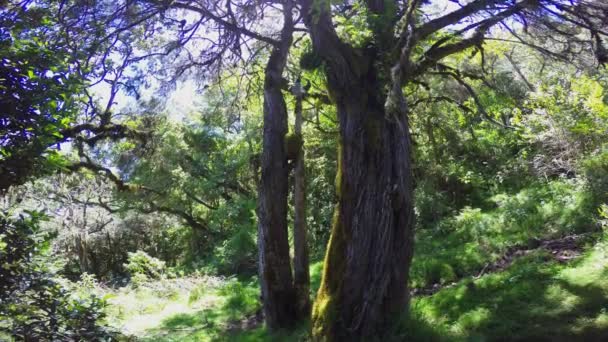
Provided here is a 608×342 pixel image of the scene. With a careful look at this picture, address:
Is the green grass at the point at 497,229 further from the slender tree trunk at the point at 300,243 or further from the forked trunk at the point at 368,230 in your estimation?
the forked trunk at the point at 368,230

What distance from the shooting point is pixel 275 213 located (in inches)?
302

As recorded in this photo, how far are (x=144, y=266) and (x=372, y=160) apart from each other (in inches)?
Result: 422

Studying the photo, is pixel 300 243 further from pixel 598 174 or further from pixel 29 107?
pixel 598 174

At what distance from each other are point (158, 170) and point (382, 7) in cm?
1367

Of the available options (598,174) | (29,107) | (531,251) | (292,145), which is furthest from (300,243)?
(598,174)

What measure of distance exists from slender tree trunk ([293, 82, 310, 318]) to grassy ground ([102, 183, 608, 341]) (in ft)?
2.40

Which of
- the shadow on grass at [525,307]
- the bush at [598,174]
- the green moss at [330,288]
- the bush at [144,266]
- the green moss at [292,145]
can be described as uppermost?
the green moss at [292,145]

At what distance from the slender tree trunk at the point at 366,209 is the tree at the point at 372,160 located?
12 millimetres

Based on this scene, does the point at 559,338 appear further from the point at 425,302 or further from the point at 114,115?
the point at 114,115

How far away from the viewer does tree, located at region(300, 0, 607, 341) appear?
5.32 metres

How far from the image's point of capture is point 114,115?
12844mm

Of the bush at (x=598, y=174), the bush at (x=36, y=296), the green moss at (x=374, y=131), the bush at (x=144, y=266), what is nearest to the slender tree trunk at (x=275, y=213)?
the green moss at (x=374, y=131)

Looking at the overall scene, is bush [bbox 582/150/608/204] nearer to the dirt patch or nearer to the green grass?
the green grass

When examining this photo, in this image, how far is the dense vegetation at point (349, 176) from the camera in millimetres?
4320
